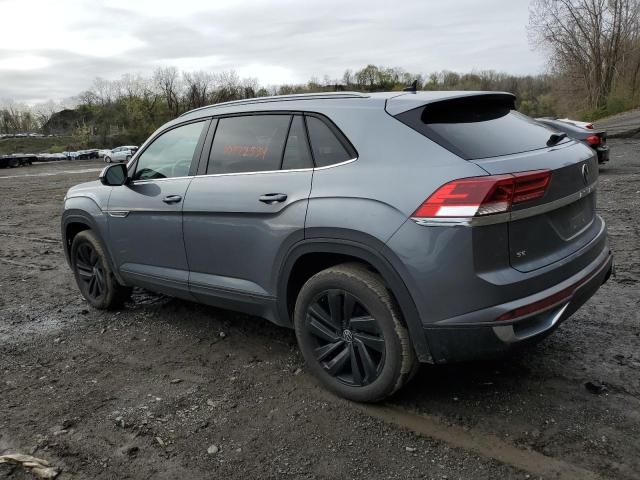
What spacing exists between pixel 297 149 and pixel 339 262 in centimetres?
75

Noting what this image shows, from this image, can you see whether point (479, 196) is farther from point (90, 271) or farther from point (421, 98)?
point (90, 271)

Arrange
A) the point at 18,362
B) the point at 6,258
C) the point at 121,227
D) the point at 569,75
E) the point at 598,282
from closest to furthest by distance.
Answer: the point at 598,282 < the point at 18,362 < the point at 121,227 < the point at 6,258 < the point at 569,75

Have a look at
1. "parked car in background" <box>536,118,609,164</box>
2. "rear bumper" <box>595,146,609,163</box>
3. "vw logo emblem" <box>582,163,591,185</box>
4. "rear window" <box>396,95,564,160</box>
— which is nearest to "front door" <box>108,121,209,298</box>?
"rear window" <box>396,95,564,160</box>

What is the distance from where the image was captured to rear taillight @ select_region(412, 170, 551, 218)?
254 centimetres

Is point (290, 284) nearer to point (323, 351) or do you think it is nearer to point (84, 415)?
point (323, 351)

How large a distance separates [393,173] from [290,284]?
3.31 feet

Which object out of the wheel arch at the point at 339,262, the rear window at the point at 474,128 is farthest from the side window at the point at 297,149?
the rear window at the point at 474,128

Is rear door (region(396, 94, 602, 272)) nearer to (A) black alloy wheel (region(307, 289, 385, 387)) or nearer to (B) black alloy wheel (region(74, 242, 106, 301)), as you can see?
(A) black alloy wheel (region(307, 289, 385, 387))

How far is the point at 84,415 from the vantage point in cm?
326

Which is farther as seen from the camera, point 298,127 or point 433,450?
point 298,127

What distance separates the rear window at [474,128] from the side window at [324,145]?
38 centimetres

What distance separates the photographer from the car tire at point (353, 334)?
9.47 feet

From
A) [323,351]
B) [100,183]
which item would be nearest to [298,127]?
[323,351]

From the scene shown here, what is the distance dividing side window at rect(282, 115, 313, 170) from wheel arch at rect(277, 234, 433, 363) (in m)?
0.51
